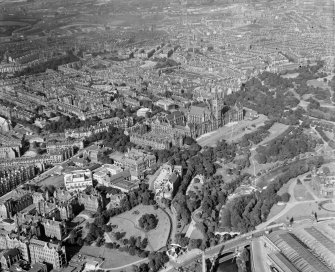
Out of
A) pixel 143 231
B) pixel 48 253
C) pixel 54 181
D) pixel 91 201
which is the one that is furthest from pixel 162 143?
pixel 48 253

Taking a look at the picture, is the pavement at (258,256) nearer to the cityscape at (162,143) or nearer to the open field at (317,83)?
the cityscape at (162,143)

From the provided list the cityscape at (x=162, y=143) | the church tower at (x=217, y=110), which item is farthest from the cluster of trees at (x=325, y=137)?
the church tower at (x=217, y=110)

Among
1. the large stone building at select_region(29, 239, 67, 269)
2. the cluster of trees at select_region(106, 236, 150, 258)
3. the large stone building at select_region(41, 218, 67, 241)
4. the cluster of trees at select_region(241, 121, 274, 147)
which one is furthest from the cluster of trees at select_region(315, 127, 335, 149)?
the large stone building at select_region(29, 239, 67, 269)

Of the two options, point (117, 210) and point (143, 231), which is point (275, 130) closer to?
point (117, 210)

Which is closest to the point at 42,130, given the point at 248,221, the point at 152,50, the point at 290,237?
the point at 248,221

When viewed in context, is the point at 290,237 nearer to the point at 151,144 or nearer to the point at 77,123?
the point at 151,144
